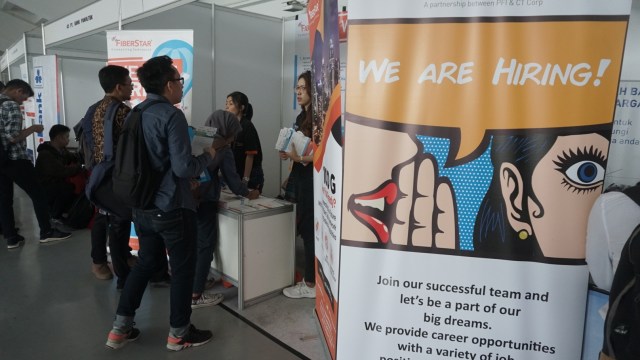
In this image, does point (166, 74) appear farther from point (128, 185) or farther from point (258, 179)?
point (258, 179)

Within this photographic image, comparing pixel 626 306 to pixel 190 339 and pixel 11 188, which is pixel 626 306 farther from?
pixel 11 188

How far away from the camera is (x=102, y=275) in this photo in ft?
10.3

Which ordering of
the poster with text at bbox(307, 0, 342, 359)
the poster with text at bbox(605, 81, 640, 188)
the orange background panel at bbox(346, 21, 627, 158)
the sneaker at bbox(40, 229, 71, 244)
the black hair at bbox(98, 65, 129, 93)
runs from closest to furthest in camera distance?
the orange background panel at bbox(346, 21, 627, 158)
the poster with text at bbox(307, 0, 342, 359)
the poster with text at bbox(605, 81, 640, 188)
the black hair at bbox(98, 65, 129, 93)
the sneaker at bbox(40, 229, 71, 244)

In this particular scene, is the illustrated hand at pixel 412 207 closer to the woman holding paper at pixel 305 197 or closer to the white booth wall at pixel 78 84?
the woman holding paper at pixel 305 197

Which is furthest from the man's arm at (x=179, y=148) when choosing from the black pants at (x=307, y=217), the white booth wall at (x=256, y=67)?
the white booth wall at (x=256, y=67)

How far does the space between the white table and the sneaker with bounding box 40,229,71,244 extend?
2094mm

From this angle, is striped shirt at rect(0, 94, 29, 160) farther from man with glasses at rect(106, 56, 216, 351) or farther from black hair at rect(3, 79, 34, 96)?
man with glasses at rect(106, 56, 216, 351)

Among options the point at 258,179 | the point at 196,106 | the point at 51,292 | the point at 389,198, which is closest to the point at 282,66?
the point at 196,106

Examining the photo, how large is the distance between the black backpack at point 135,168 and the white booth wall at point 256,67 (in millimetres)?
2440

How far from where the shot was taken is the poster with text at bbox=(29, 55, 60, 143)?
211 inches

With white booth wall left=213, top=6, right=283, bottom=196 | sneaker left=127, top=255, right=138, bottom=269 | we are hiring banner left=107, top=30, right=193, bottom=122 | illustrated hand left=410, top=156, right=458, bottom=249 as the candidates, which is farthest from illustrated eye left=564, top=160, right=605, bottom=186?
white booth wall left=213, top=6, right=283, bottom=196

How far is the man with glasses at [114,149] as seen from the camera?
2.43 m

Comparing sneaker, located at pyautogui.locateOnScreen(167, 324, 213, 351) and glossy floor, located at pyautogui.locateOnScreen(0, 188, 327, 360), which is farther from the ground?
sneaker, located at pyautogui.locateOnScreen(167, 324, 213, 351)

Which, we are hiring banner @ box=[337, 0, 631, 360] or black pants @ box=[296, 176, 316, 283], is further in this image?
black pants @ box=[296, 176, 316, 283]
